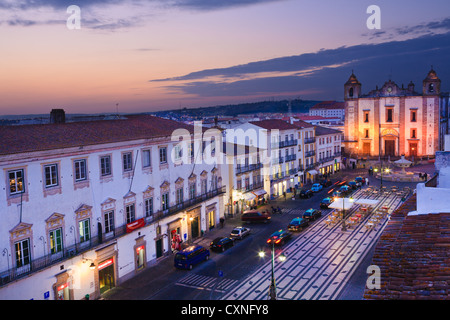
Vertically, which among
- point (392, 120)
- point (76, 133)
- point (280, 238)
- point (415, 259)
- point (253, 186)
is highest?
point (76, 133)

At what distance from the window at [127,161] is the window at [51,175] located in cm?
566

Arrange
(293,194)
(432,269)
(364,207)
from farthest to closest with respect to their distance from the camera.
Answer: (293,194) < (364,207) < (432,269)

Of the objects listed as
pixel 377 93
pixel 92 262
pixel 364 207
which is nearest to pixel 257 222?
pixel 364 207

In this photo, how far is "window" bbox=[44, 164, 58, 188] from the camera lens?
23297 millimetres

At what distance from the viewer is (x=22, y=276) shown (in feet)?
69.3

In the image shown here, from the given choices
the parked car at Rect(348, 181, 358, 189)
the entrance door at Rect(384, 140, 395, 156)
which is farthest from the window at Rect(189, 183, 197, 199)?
the entrance door at Rect(384, 140, 395, 156)

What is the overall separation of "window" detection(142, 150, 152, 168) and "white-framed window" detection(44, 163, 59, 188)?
25.4ft

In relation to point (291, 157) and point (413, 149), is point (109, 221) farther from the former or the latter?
point (413, 149)

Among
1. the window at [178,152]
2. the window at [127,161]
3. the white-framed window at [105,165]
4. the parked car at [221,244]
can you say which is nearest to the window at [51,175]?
the white-framed window at [105,165]

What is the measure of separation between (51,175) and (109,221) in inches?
216

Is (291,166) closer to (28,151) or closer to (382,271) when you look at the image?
(28,151)

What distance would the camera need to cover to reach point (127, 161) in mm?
29172

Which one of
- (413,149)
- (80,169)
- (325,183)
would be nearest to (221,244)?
(80,169)
